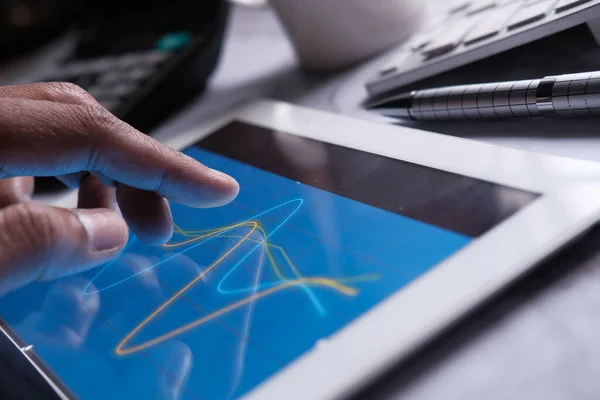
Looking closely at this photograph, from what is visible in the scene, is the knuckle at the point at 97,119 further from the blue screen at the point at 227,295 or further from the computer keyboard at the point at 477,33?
the computer keyboard at the point at 477,33

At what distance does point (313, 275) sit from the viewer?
0.97ft

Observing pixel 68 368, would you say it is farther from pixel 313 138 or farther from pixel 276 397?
pixel 313 138

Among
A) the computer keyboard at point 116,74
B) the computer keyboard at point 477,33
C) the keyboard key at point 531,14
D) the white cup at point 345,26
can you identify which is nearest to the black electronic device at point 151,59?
the computer keyboard at point 116,74

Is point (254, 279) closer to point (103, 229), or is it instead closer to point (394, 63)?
point (103, 229)

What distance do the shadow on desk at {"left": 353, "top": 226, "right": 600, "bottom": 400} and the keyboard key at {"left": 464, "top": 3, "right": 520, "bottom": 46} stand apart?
193 mm

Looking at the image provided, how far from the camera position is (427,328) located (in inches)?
9.5

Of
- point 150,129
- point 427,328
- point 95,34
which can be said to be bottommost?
point 427,328

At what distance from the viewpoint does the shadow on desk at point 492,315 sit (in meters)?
0.24

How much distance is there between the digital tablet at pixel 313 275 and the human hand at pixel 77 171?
20 millimetres

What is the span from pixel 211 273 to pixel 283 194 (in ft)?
0.25

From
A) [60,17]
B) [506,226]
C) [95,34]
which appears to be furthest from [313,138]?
[60,17]

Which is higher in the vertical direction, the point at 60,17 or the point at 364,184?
the point at 60,17

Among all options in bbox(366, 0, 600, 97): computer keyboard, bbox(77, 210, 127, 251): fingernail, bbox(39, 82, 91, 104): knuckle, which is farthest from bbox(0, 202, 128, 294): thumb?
bbox(366, 0, 600, 97): computer keyboard

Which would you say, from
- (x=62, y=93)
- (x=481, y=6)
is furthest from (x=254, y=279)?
(x=481, y=6)
